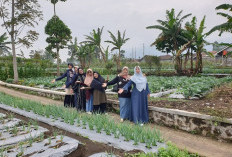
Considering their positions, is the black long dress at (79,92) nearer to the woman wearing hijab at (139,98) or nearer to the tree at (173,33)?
the woman wearing hijab at (139,98)

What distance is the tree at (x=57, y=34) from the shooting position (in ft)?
64.0

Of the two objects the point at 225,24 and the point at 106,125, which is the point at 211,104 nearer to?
the point at 106,125

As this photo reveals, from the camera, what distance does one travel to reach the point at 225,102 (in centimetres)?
626

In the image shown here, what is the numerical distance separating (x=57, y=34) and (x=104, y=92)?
589 inches

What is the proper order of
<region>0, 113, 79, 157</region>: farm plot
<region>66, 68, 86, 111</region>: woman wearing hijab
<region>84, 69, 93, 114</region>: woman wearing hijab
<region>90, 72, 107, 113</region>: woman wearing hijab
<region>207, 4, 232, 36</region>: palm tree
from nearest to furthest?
<region>0, 113, 79, 157</region>: farm plot → <region>90, 72, 107, 113</region>: woman wearing hijab → <region>84, 69, 93, 114</region>: woman wearing hijab → <region>66, 68, 86, 111</region>: woman wearing hijab → <region>207, 4, 232, 36</region>: palm tree

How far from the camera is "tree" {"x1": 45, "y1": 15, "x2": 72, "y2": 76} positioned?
1952 cm

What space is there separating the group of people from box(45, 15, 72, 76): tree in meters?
13.1

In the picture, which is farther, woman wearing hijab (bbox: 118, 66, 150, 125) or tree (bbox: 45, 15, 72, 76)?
tree (bbox: 45, 15, 72, 76)

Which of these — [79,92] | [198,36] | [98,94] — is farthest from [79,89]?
[198,36]

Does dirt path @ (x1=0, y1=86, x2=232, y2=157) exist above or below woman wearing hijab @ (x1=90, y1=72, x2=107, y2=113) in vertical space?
below

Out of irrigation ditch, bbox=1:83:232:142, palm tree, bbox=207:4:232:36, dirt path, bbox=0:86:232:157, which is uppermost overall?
palm tree, bbox=207:4:232:36

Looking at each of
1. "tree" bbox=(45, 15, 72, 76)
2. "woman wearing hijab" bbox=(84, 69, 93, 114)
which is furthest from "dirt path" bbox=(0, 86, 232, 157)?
"tree" bbox=(45, 15, 72, 76)

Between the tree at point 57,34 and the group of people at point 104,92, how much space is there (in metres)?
13.1

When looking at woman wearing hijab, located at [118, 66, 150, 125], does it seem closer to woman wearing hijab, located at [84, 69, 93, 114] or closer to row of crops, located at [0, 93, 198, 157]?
row of crops, located at [0, 93, 198, 157]
